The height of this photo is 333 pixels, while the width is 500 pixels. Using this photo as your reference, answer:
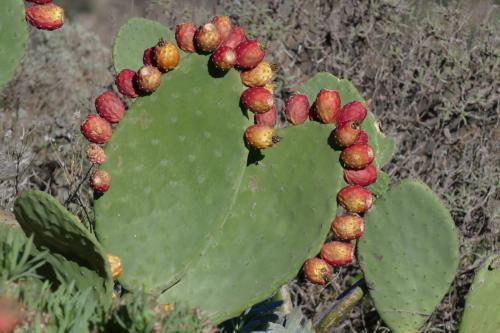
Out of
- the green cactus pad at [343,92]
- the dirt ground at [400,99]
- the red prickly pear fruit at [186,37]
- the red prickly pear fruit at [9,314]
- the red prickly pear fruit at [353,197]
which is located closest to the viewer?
the red prickly pear fruit at [9,314]

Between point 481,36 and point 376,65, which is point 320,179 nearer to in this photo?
point 376,65

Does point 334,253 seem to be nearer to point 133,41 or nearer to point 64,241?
point 64,241

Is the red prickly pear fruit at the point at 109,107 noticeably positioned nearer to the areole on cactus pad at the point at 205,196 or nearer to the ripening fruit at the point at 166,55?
the areole on cactus pad at the point at 205,196

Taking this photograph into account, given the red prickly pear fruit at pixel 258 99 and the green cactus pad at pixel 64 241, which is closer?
the green cactus pad at pixel 64 241

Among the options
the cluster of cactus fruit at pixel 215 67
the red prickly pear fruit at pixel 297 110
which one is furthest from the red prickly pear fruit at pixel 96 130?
the red prickly pear fruit at pixel 297 110

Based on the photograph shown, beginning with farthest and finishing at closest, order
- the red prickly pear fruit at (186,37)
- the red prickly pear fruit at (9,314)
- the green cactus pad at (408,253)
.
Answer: the green cactus pad at (408,253) → the red prickly pear fruit at (186,37) → the red prickly pear fruit at (9,314)

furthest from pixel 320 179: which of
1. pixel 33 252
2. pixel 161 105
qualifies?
pixel 33 252

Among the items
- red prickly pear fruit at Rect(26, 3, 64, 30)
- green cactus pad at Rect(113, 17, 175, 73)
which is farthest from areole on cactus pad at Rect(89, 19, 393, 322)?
red prickly pear fruit at Rect(26, 3, 64, 30)
